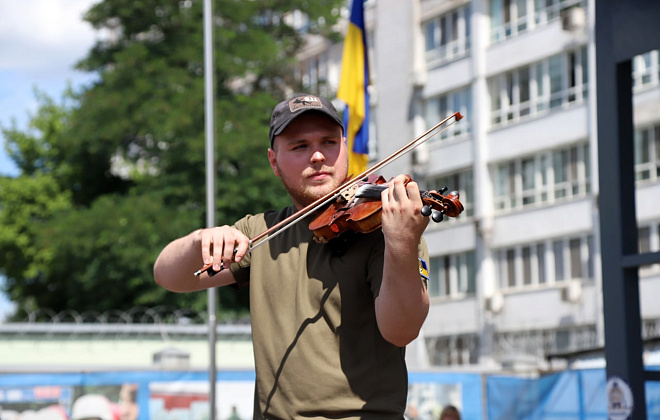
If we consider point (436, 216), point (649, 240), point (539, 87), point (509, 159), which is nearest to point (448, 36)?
point (539, 87)

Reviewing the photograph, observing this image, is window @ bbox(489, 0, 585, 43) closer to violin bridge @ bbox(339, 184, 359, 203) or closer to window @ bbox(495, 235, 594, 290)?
window @ bbox(495, 235, 594, 290)

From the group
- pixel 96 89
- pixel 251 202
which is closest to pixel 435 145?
pixel 251 202

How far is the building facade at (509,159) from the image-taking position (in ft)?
98.7

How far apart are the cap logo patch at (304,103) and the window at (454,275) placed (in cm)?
3201

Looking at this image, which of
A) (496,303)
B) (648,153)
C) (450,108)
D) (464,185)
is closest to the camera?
(648,153)

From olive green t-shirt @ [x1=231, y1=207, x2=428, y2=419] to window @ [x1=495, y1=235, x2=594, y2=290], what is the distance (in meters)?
28.2

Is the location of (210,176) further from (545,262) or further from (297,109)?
(545,262)

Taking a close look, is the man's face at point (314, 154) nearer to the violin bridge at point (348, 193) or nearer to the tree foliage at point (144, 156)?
the violin bridge at point (348, 193)

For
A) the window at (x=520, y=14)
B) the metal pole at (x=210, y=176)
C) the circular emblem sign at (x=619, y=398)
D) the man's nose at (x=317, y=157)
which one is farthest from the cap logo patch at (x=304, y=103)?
the window at (x=520, y=14)

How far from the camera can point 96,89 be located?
3109cm

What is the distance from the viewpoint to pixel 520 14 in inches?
1310

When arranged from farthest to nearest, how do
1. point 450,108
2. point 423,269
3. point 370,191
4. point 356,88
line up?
point 450,108 → point 356,88 → point 370,191 → point 423,269

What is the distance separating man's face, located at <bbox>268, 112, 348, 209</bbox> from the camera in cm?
304

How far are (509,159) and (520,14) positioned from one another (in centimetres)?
445
